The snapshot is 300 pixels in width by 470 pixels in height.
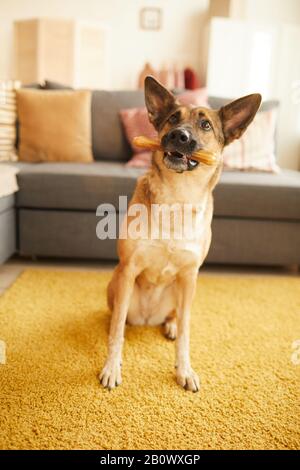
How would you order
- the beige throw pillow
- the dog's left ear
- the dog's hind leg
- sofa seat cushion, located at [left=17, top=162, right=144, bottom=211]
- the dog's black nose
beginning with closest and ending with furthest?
the dog's black nose, the dog's left ear, the dog's hind leg, sofa seat cushion, located at [left=17, top=162, right=144, bottom=211], the beige throw pillow

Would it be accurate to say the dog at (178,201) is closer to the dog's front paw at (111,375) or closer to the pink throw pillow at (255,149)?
the dog's front paw at (111,375)

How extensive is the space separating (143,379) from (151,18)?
4.32 metres

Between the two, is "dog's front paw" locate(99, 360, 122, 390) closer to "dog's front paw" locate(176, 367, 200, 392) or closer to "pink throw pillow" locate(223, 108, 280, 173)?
"dog's front paw" locate(176, 367, 200, 392)

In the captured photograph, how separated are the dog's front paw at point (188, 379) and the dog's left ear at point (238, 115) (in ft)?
2.53

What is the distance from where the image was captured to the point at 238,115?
49.8 inches

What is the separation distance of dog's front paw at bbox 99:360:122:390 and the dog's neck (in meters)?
0.54

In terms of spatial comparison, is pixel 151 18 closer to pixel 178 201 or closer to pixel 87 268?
pixel 87 268

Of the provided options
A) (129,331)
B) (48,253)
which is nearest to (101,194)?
(48,253)

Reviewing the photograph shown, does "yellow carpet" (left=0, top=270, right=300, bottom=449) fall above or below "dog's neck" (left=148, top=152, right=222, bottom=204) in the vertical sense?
below

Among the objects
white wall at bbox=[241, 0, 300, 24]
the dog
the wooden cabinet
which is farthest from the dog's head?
white wall at bbox=[241, 0, 300, 24]

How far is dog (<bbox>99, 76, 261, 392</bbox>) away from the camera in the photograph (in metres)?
1.21

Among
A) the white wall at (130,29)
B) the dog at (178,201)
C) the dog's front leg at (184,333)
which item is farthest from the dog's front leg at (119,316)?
the white wall at (130,29)

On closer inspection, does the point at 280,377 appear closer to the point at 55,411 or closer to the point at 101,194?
the point at 55,411

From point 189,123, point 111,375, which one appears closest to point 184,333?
point 111,375
